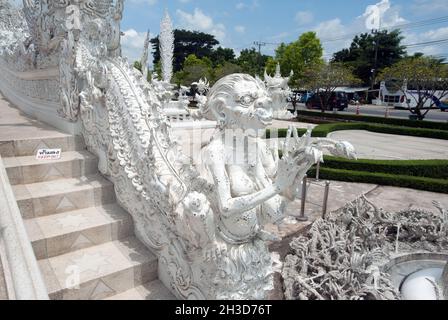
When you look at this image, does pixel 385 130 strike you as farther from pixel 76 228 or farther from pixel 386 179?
pixel 76 228

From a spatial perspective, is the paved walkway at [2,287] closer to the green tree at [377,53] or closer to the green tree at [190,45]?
the green tree at [377,53]

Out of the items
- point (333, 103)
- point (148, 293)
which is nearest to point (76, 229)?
point (148, 293)

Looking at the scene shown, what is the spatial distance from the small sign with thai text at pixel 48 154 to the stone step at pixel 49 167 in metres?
0.05

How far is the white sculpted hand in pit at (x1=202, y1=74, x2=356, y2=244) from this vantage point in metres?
2.09

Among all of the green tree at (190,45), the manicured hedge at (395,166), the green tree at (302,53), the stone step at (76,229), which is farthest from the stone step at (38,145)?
the green tree at (190,45)

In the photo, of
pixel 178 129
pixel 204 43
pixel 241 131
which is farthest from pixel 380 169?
pixel 204 43

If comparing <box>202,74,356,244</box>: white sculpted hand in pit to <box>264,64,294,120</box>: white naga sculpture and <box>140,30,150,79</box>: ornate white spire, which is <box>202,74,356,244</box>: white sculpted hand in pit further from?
<box>140,30,150,79</box>: ornate white spire

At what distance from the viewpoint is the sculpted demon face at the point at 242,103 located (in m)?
2.17

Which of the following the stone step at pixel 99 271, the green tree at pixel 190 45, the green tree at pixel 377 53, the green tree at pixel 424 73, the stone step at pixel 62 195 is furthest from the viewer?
the green tree at pixel 190 45

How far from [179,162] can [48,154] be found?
163 centimetres

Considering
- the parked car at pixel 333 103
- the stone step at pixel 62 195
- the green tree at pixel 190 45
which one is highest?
the green tree at pixel 190 45

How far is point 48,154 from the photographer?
343cm
